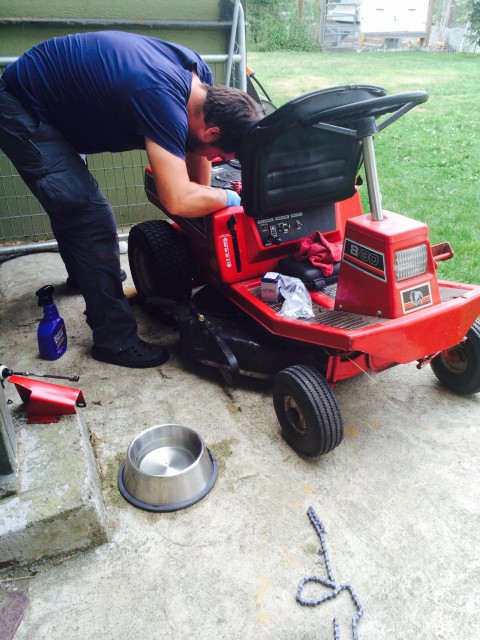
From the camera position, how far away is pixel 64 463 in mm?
1861

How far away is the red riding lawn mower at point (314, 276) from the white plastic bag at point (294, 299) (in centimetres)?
1

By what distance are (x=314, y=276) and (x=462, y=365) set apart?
2.43 feet

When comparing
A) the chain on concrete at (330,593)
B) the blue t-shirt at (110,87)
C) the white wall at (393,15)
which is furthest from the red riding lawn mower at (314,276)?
the white wall at (393,15)

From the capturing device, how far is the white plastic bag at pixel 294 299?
2166mm

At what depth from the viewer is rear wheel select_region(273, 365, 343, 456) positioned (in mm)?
1987

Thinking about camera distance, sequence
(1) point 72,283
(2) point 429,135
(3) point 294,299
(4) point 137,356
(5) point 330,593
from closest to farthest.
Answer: (5) point 330,593, (3) point 294,299, (4) point 137,356, (1) point 72,283, (2) point 429,135

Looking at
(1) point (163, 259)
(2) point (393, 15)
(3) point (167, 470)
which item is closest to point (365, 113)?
(1) point (163, 259)

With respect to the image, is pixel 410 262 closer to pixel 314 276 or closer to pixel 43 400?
pixel 314 276

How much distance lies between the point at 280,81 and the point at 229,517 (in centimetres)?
892

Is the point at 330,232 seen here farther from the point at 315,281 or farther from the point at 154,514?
the point at 154,514

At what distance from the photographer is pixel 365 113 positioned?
6.23 ft

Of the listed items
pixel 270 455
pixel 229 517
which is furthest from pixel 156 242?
pixel 229 517

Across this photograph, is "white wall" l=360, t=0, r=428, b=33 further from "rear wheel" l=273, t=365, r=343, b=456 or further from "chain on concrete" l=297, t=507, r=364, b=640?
"chain on concrete" l=297, t=507, r=364, b=640

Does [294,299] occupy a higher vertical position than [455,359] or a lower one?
higher
